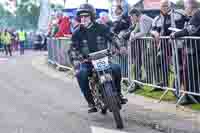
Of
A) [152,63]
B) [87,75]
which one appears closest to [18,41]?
[152,63]

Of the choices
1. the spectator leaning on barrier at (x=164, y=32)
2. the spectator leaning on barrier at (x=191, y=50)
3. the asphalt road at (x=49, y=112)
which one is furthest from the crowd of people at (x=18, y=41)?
the spectator leaning on barrier at (x=191, y=50)

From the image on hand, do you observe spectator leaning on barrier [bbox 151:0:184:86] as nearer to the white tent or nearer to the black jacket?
the black jacket

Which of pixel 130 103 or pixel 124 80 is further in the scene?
pixel 124 80

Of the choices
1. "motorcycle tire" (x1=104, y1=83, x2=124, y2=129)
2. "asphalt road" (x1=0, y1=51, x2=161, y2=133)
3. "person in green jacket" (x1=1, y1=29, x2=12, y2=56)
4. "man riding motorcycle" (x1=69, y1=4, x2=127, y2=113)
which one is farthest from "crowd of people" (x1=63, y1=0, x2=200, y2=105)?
"person in green jacket" (x1=1, y1=29, x2=12, y2=56)

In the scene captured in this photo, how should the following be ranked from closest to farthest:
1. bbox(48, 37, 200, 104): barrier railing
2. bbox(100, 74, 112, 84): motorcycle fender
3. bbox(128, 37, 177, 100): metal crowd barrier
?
bbox(100, 74, 112, 84): motorcycle fender < bbox(48, 37, 200, 104): barrier railing < bbox(128, 37, 177, 100): metal crowd barrier

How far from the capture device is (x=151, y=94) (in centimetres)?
1212

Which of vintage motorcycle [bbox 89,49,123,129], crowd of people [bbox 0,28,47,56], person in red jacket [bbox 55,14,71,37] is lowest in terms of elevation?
crowd of people [bbox 0,28,47,56]

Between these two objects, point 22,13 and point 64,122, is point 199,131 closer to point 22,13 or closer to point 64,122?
point 64,122

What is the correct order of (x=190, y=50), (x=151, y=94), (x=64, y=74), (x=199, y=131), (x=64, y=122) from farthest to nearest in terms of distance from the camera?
1. (x=64, y=74)
2. (x=151, y=94)
3. (x=190, y=50)
4. (x=64, y=122)
5. (x=199, y=131)

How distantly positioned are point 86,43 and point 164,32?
7.37ft

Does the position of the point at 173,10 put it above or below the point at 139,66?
above

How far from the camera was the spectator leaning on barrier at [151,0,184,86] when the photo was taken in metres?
11.2

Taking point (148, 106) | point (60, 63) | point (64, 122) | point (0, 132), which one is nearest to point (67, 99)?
point (148, 106)

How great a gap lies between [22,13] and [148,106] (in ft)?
283
